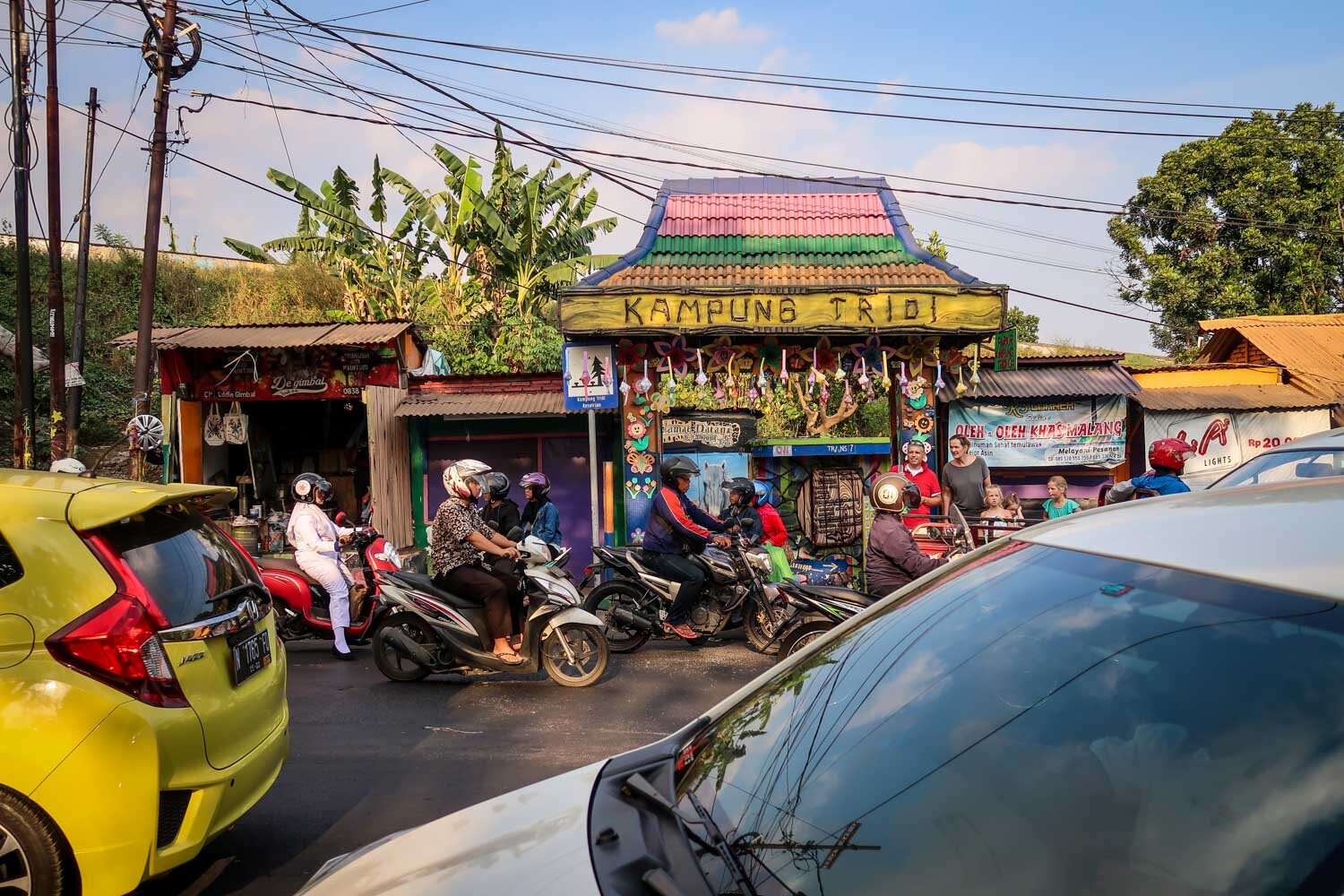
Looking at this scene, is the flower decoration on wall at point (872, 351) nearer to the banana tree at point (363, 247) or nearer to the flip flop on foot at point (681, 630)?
the flip flop on foot at point (681, 630)

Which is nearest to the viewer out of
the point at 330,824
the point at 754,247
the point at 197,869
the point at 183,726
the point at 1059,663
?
the point at 1059,663

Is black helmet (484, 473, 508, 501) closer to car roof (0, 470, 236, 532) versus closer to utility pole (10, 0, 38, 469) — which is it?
car roof (0, 470, 236, 532)

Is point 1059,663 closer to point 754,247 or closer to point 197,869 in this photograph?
point 197,869

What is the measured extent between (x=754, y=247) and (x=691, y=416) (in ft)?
7.67

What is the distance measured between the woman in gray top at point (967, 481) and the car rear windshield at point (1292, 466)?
3658 mm

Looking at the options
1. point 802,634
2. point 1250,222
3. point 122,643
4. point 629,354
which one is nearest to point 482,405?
point 629,354

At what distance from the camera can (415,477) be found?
13891 mm

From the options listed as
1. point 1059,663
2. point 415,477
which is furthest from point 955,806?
point 415,477

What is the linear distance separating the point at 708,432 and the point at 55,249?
1047 cm

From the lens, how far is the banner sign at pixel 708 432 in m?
12.5

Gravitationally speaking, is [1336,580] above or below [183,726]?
above

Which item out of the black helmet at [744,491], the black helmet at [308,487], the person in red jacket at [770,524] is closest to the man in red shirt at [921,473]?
the person in red jacket at [770,524]

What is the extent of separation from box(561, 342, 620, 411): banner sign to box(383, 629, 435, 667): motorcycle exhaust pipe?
13.3 feet

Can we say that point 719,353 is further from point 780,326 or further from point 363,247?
point 363,247
